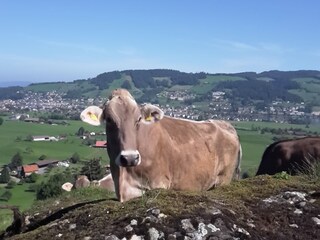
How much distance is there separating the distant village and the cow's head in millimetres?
124728

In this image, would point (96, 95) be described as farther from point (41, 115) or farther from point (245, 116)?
point (245, 116)

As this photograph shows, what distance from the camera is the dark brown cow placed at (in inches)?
706

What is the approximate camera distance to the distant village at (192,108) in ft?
470

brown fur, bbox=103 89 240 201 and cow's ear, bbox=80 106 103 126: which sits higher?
cow's ear, bbox=80 106 103 126

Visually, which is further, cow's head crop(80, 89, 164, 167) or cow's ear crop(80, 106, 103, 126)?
cow's ear crop(80, 106, 103, 126)

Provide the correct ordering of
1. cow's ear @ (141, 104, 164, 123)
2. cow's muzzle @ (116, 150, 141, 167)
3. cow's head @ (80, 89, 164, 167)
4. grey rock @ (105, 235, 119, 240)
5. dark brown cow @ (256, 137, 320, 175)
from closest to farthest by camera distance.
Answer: grey rock @ (105, 235, 119, 240) < cow's muzzle @ (116, 150, 141, 167) < cow's head @ (80, 89, 164, 167) < cow's ear @ (141, 104, 164, 123) < dark brown cow @ (256, 137, 320, 175)

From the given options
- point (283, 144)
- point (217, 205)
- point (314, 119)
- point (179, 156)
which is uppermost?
point (217, 205)

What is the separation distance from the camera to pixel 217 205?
4.83 meters

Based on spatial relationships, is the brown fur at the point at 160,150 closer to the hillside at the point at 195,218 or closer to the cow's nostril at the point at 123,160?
the cow's nostril at the point at 123,160

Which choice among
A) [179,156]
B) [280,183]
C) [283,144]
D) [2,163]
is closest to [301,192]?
[280,183]

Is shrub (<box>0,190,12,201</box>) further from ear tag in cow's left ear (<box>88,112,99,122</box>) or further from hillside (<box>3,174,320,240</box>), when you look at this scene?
hillside (<box>3,174,320,240</box>)

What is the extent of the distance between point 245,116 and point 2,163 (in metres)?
85.4

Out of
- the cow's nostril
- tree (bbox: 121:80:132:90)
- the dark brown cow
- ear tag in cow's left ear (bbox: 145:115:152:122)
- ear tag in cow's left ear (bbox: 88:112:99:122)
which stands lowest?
tree (bbox: 121:80:132:90)

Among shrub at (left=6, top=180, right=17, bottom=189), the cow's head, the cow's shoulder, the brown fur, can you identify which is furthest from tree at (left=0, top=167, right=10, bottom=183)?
the cow's head
